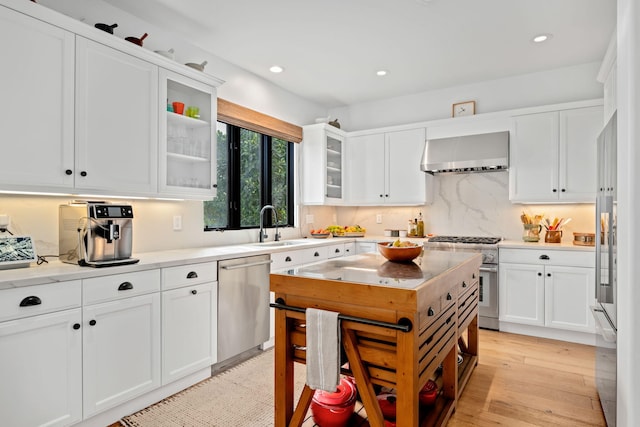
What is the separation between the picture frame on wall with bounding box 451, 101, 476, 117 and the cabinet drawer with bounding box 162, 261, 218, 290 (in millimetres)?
3411

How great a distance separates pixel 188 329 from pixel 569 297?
340cm

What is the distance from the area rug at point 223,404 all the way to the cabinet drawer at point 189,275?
2.45ft

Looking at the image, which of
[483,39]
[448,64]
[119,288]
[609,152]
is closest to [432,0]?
[483,39]

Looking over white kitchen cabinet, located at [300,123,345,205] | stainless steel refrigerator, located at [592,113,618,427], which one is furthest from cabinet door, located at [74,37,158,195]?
stainless steel refrigerator, located at [592,113,618,427]

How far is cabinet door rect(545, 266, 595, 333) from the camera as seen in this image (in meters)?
Answer: 3.45

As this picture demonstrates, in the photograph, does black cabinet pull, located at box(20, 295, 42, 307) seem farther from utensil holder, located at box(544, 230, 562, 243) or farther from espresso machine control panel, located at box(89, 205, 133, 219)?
utensil holder, located at box(544, 230, 562, 243)

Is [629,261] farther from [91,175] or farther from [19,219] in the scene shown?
[19,219]

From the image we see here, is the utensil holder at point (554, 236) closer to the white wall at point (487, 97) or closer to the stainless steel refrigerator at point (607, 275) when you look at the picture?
the white wall at point (487, 97)

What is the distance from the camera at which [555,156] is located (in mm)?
3789

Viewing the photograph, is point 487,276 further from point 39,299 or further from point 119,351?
point 39,299

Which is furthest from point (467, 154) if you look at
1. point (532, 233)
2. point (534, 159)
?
point (532, 233)

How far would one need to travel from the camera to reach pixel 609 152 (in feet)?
6.88

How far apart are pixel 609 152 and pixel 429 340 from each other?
4.84ft

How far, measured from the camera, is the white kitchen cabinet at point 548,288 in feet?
11.4
